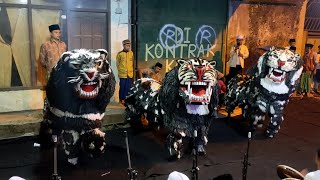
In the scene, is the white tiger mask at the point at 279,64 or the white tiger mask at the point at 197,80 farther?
the white tiger mask at the point at 279,64

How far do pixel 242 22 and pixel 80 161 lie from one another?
21.0ft

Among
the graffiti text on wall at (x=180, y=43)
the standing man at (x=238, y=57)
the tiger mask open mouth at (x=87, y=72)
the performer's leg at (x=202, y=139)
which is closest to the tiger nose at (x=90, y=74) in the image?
the tiger mask open mouth at (x=87, y=72)

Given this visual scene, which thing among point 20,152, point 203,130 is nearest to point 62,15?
point 20,152

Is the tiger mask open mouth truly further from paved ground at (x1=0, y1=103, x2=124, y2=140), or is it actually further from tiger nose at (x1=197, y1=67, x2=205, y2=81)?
paved ground at (x1=0, y1=103, x2=124, y2=140)

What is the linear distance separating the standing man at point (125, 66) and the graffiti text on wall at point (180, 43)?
97 cm

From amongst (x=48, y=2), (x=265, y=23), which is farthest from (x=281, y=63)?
(x=265, y=23)

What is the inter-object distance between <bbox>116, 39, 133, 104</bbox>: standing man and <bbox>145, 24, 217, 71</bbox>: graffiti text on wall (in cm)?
97

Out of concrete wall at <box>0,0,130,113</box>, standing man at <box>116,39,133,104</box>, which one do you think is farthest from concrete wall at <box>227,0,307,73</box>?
standing man at <box>116,39,133,104</box>

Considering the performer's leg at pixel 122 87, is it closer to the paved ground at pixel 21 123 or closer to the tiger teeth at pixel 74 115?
the paved ground at pixel 21 123

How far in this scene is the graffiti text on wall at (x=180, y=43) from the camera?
27.2 feet

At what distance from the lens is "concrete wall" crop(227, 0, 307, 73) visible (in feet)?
30.7

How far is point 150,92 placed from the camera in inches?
230

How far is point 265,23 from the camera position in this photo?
9891 mm

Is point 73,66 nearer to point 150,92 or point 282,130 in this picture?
point 150,92
